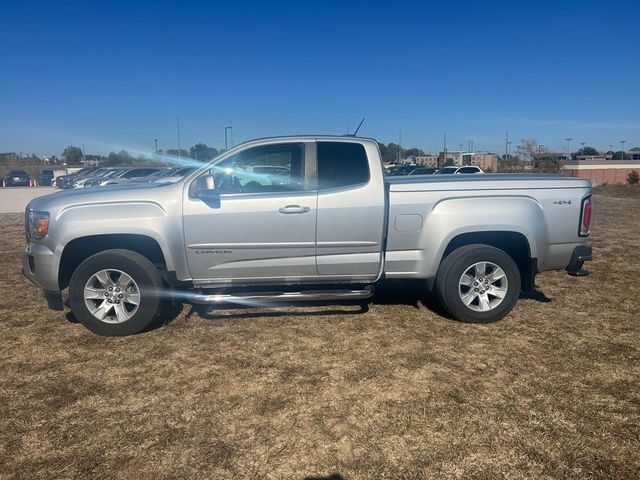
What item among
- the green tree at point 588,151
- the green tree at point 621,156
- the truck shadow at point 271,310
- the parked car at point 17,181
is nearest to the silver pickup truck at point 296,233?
the truck shadow at point 271,310

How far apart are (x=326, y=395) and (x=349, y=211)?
1.89 meters

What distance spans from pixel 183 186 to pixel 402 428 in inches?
119

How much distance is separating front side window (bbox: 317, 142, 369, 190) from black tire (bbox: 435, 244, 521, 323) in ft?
4.14

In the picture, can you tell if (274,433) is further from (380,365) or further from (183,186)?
(183,186)

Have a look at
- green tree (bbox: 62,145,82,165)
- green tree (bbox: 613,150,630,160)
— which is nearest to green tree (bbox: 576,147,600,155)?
green tree (bbox: 613,150,630,160)

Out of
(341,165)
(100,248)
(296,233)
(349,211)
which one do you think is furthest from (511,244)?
(100,248)

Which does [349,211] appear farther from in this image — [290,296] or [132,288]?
[132,288]

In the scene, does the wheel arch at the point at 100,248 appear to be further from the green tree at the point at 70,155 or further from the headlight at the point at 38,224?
the green tree at the point at 70,155

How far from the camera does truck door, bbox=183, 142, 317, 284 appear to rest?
4.68 metres

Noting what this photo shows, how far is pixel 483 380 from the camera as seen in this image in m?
3.79

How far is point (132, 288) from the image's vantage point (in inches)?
187

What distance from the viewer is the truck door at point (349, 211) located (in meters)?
4.77

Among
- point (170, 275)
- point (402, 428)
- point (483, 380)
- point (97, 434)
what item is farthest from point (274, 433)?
point (170, 275)

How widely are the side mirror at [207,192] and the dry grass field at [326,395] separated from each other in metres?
1.31
